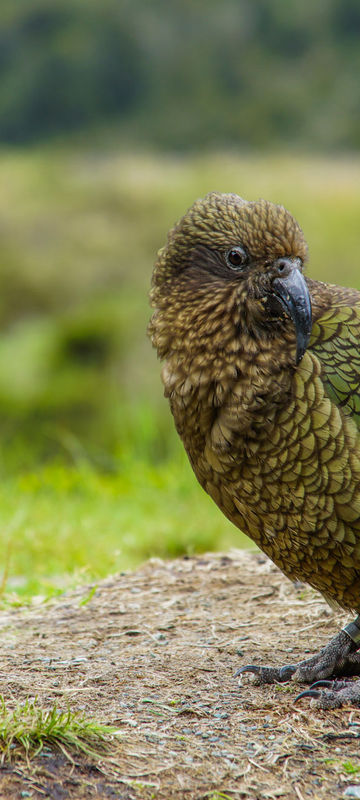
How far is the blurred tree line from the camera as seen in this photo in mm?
8961

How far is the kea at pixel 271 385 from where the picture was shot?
9.59ft

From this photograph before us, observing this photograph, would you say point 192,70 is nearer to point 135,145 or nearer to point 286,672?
point 135,145

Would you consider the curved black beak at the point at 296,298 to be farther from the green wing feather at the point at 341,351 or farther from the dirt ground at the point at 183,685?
the dirt ground at the point at 183,685

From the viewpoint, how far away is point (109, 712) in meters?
2.90

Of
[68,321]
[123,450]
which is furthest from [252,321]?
[68,321]

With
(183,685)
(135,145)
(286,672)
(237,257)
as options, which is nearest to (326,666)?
(286,672)

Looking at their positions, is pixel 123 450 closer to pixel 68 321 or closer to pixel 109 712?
pixel 68 321

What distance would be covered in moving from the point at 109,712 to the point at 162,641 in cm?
83

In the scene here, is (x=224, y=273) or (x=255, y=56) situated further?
(x=255, y=56)

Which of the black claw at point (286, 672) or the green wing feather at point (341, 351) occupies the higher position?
the green wing feather at point (341, 351)

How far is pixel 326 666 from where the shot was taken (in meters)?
3.33

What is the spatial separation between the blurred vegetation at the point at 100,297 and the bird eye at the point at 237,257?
354 centimetres

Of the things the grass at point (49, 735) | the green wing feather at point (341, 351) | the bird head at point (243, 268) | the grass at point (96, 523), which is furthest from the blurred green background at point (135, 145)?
the grass at point (49, 735)

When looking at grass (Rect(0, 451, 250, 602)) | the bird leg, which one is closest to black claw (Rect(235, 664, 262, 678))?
the bird leg
